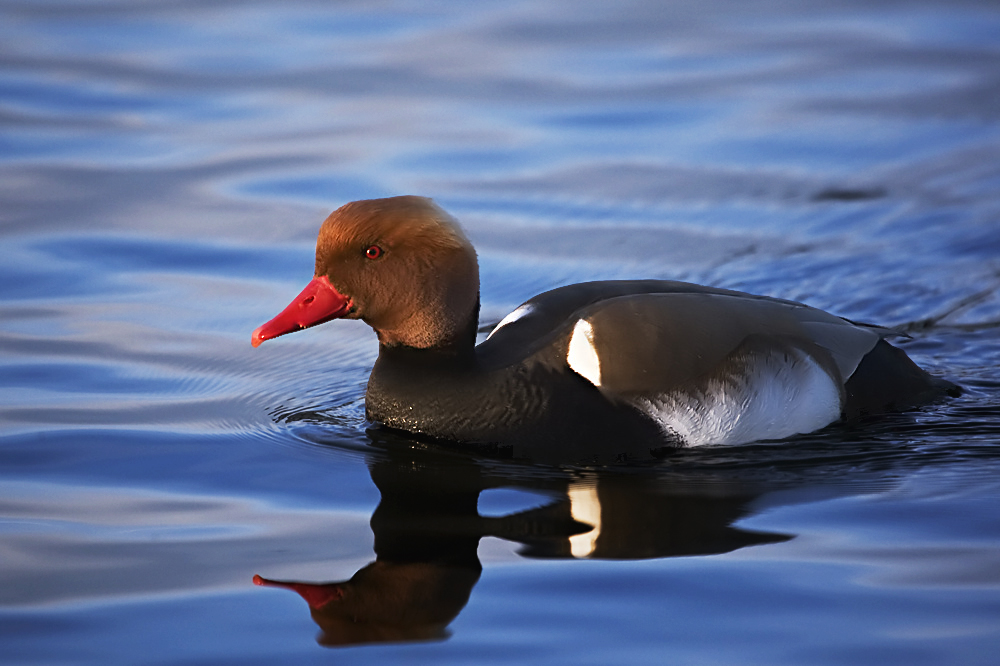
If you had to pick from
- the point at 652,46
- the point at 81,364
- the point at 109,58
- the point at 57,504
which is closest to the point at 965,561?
the point at 57,504

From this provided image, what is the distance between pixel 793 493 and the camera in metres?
5.12

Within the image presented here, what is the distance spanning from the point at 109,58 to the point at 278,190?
3787 mm

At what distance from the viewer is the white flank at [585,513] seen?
4.58m

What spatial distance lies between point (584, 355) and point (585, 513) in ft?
2.82

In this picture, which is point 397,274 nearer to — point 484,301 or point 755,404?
point 755,404

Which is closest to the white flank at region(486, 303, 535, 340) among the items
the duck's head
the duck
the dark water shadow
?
the duck

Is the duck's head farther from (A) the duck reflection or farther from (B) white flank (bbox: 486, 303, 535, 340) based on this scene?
(A) the duck reflection

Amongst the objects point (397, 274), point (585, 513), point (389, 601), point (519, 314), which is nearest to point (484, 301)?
point (519, 314)

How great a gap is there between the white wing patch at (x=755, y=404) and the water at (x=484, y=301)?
106 mm

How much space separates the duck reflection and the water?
2 cm

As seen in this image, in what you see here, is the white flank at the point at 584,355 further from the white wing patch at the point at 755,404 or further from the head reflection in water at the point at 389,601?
the head reflection in water at the point at 389,601

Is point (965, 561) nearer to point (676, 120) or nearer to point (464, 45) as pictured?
point (676, 120)

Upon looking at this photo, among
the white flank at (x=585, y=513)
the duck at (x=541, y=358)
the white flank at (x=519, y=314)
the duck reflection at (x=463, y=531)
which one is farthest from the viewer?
the white flank at (x=519, y=314)

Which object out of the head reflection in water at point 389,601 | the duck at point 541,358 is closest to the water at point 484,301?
the head reflection in water at point 389,601
